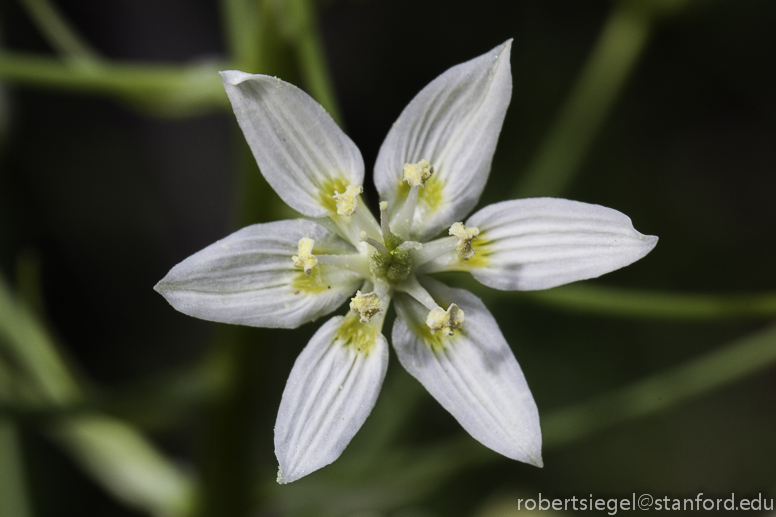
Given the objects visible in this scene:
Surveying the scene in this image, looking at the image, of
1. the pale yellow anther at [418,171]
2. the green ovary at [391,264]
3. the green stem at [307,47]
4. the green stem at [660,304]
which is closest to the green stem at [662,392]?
the green stem at [660,304]

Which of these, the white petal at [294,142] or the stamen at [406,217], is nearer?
the white petal at [294,142]

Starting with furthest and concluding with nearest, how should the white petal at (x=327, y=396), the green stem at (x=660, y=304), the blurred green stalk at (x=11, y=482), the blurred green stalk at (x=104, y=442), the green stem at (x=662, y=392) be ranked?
the blurred green stalk at (x=11, y=482) → the blurred green stalk at (x=104, y=442) → the green stem at (x=662, y=392) → the green stem at (x=660, y=304) → the white petal at (x=327, y=396)

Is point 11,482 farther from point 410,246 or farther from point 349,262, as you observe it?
point 410,246

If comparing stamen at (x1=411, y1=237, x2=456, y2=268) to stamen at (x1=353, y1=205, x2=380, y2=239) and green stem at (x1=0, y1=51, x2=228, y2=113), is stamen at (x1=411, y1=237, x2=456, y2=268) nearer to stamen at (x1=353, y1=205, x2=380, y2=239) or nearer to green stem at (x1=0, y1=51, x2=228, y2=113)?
stamen at (x1=353, y1=205, x2=380, y2=239)

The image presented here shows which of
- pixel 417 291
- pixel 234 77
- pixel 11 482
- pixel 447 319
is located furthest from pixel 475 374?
pixel 11 482

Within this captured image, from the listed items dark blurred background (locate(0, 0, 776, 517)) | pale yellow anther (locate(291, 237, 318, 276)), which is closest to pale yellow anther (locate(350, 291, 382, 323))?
pale yellow anther (locate(291, 237, 318, 276))

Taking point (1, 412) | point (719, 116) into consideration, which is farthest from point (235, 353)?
point (719, 116)

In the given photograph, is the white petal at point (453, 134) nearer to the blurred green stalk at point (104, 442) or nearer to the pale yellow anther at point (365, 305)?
the pale yellow anther at point (365, 305)
